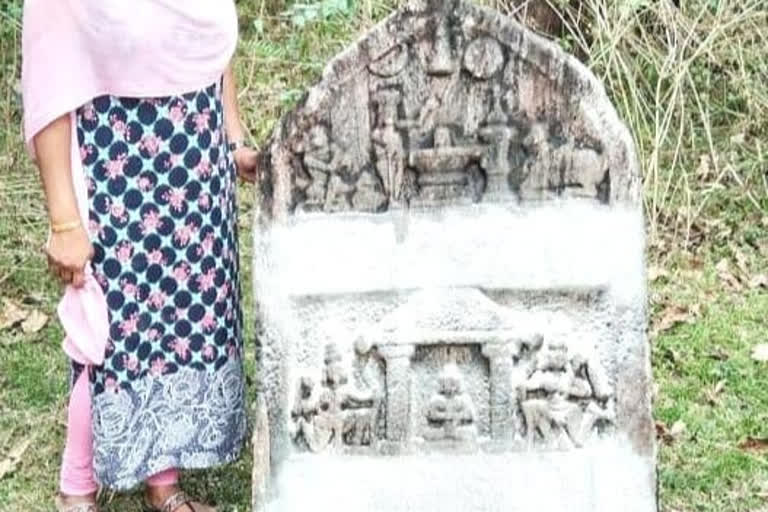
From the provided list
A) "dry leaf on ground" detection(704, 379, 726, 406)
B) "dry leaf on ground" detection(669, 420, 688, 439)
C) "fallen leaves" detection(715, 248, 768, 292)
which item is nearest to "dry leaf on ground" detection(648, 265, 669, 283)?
"fallen leaves" detection(715, 248, 768, 292)

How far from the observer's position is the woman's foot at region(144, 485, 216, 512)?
3584 millimetres

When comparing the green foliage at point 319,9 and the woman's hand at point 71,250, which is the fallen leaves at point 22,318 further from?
the woman's hand at point 71,250

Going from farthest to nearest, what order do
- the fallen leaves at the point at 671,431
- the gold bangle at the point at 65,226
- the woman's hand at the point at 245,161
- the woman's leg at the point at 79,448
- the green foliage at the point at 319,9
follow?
the green foliage at the point at 319,9, the fallen leaves at the point at 671,431, the woman's leg at the point at 79,448, the woman's hand at the point at 245,161, the gold bangle at the point at 65,226

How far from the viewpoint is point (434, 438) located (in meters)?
3.12

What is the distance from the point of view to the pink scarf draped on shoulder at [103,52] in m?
3.12

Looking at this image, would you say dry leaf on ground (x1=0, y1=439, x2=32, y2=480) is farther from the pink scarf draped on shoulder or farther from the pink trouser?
the pink scarf draped on shoulder

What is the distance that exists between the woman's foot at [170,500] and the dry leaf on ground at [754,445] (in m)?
1.36

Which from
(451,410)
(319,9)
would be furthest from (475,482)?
(319,9)

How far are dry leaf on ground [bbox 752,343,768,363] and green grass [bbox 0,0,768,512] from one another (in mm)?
21

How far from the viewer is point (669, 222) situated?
5602 millimetres

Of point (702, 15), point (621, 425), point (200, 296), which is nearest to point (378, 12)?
point (702, 15)

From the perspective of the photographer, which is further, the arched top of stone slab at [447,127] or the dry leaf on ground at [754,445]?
the dry leaf on ground at [754,445]

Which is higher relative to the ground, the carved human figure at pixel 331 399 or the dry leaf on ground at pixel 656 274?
the dry leaf on ground at pixel 656 274

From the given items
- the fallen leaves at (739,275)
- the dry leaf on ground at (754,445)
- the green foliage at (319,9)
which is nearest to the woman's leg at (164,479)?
the dry leaf on ground at (754,445)
